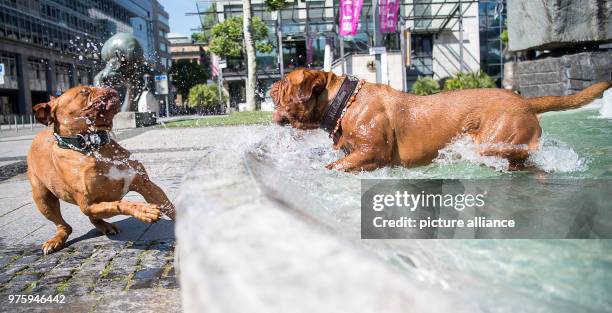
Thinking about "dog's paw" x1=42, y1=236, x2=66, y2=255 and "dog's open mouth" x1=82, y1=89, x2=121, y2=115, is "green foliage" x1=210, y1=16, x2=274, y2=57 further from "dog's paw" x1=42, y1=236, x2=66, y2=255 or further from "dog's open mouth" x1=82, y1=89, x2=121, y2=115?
"dog's paw" x1=42, y1=236, x2=66, y2=255

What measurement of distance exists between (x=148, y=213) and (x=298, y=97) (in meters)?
1.25

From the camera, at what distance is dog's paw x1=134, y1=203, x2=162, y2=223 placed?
3.27 m

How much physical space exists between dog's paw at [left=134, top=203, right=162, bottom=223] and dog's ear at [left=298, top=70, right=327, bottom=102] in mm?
1204

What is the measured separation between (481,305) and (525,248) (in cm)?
67

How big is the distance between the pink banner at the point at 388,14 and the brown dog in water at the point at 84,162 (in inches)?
1327

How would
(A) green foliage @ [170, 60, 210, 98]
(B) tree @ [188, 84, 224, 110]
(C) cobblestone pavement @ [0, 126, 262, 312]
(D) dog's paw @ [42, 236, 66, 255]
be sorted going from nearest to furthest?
1. (C) cobblestone pavement @ [0, 126, 262, 312]
2. (D) dog's paw @ [42, 236, 66, 255]
3. (B) tree @ [188, 84, 224, 110]
4. (A) green foliage @ [170, 60, 210, 98]

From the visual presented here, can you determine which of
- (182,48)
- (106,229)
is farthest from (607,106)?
(182,48)

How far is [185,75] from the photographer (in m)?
79.9

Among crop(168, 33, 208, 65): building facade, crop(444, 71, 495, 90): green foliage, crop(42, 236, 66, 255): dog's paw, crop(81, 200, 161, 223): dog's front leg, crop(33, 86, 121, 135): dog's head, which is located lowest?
crop(42, 236, 66, 255): dog's paw

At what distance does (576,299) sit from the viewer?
1.07 metres

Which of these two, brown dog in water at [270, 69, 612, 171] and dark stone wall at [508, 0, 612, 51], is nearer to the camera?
brown dog in water at [270, 69, 612, 171]

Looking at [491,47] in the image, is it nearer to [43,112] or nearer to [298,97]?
[298,97]

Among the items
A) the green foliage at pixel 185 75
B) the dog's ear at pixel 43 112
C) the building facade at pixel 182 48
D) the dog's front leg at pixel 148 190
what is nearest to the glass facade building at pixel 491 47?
the dog's front leg at pixel 148 190

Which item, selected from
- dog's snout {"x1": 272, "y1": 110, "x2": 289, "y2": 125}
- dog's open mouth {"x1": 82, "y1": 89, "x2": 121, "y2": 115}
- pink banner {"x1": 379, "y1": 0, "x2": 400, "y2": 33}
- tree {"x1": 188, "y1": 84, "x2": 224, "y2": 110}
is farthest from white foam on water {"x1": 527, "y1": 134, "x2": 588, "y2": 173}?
tree {"x1": 188, "y1": 84, "x2": 224, "y2": 110}
